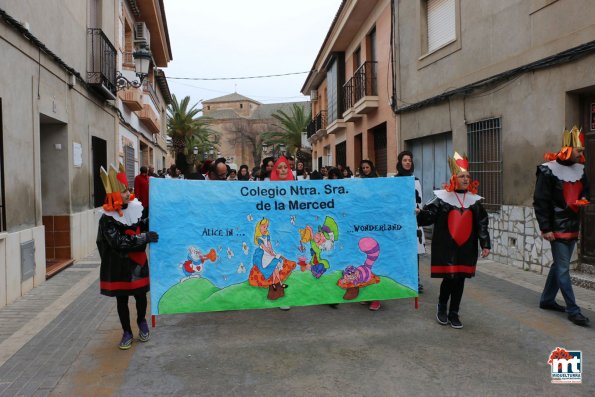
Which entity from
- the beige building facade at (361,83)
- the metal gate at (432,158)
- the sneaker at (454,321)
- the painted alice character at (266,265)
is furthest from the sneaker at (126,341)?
the beige building facade at (361,83)

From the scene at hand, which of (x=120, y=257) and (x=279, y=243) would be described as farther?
(x=279, y=243)

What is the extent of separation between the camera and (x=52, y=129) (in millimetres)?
8297

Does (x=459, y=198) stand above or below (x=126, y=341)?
above

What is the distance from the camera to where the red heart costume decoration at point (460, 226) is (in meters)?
4.68

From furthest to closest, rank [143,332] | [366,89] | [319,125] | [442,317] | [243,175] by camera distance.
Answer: [319,125] → [366,89] → [243,175] → [442,317] → [143,332]

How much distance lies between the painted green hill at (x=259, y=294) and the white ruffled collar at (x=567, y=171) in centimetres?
188

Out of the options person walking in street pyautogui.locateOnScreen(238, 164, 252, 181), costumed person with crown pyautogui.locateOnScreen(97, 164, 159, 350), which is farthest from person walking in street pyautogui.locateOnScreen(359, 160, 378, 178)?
A: costumed person with crown pyautogui.locateOnScreen(97, 164, 159, 350)

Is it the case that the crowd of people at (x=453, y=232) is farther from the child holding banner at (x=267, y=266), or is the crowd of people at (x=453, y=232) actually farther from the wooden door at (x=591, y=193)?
the wooden door at (x=591, y=193)

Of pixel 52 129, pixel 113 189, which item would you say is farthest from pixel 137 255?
pixel 52 129

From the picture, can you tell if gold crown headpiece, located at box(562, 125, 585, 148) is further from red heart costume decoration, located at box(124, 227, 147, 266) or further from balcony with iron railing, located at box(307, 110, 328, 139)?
balcony with iron railing, located at box(307, 110, 328, 139)

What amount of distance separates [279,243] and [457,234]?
1716 millimetres

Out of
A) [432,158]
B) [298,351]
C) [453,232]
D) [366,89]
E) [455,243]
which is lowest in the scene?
[298,351]

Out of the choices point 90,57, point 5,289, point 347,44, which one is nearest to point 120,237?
point 5,289

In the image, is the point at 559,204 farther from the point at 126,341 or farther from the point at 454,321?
the point at 126,341
